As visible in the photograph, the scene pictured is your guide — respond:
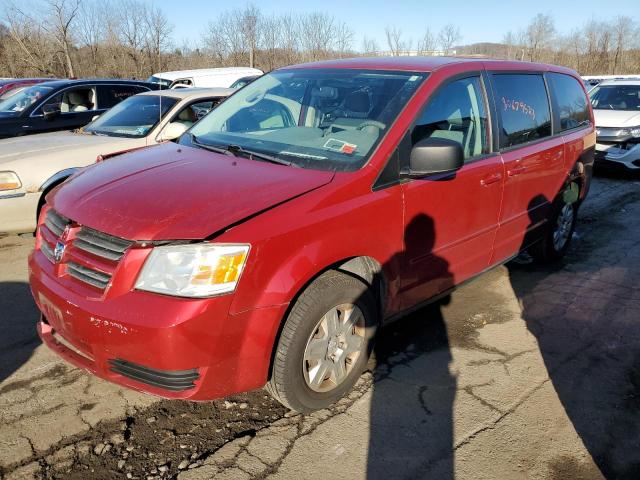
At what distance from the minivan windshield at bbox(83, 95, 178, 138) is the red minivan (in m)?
2.32

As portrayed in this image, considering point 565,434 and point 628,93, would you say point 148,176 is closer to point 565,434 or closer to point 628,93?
point 565,434

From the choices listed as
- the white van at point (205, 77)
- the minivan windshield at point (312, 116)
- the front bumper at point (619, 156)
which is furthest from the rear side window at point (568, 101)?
the white van at point (205, 77)

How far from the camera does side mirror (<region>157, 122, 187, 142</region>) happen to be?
563 centimetres

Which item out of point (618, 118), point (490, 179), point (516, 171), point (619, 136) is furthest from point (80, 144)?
point (618, 118)

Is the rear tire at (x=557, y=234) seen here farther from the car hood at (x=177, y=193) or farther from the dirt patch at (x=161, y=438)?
the dirt patch at (x=161, y=438)

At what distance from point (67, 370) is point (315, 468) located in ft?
5.67

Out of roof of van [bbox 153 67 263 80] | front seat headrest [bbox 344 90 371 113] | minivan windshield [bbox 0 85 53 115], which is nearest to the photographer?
front seat headrest [bbox 344 90 371 113]

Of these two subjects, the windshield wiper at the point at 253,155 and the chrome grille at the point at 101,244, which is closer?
the chrome grille at the point at 101,244

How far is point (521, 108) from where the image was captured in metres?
4.12

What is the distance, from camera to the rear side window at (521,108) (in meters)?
3.88

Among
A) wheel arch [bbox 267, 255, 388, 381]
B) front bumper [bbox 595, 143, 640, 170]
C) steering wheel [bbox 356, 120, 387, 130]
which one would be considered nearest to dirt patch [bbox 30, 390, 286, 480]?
wheel arch [bbox 267, 255, 388, 381]

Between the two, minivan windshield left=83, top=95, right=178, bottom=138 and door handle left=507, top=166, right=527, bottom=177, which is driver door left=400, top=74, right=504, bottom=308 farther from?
minivan windshield left=83, top=95, right=178, bottom=138

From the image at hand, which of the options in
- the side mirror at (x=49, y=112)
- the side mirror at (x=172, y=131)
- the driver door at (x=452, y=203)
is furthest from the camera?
the side mirror at (x=49, y=112)

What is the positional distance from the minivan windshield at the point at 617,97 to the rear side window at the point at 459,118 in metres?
7.99
